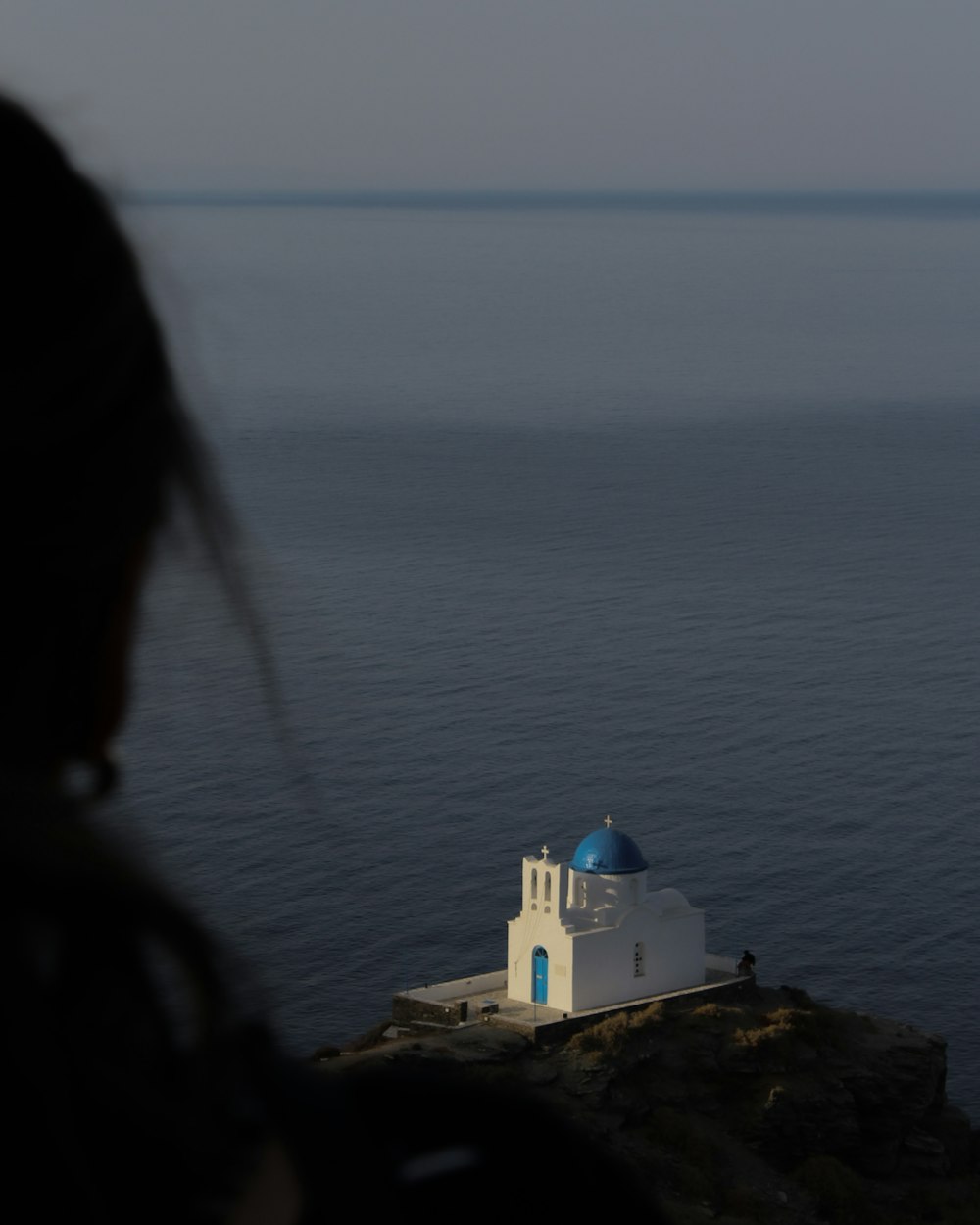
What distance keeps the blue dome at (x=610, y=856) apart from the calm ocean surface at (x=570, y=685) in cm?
677

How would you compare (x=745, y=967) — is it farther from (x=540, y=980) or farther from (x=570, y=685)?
(x=570, y=685)

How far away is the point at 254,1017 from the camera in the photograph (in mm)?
967

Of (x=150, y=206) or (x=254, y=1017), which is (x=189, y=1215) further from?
(x=150, y=206)

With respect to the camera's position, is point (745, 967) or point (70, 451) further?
point (745, 967)

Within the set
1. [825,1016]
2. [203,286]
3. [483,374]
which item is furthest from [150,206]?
[483,374]

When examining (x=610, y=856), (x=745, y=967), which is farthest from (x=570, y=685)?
(x=610, y=856)

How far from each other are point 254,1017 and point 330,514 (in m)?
98.2

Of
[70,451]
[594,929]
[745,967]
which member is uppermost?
[594,929]

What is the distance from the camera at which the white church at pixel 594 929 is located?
42719mm

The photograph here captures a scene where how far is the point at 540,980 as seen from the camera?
4372 cm

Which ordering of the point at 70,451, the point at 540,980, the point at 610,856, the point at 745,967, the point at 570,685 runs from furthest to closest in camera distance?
the point at 570,685 → the point at 745,967 → the point at 540,980 → the point at 610,856 → the point at 70,451

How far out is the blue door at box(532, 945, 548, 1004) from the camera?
43359mm

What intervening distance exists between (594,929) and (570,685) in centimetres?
3132

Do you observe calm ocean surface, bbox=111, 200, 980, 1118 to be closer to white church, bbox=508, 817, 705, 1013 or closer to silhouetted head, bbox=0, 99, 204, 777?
silhouetted head, bbox=0, 99, 204, 777
